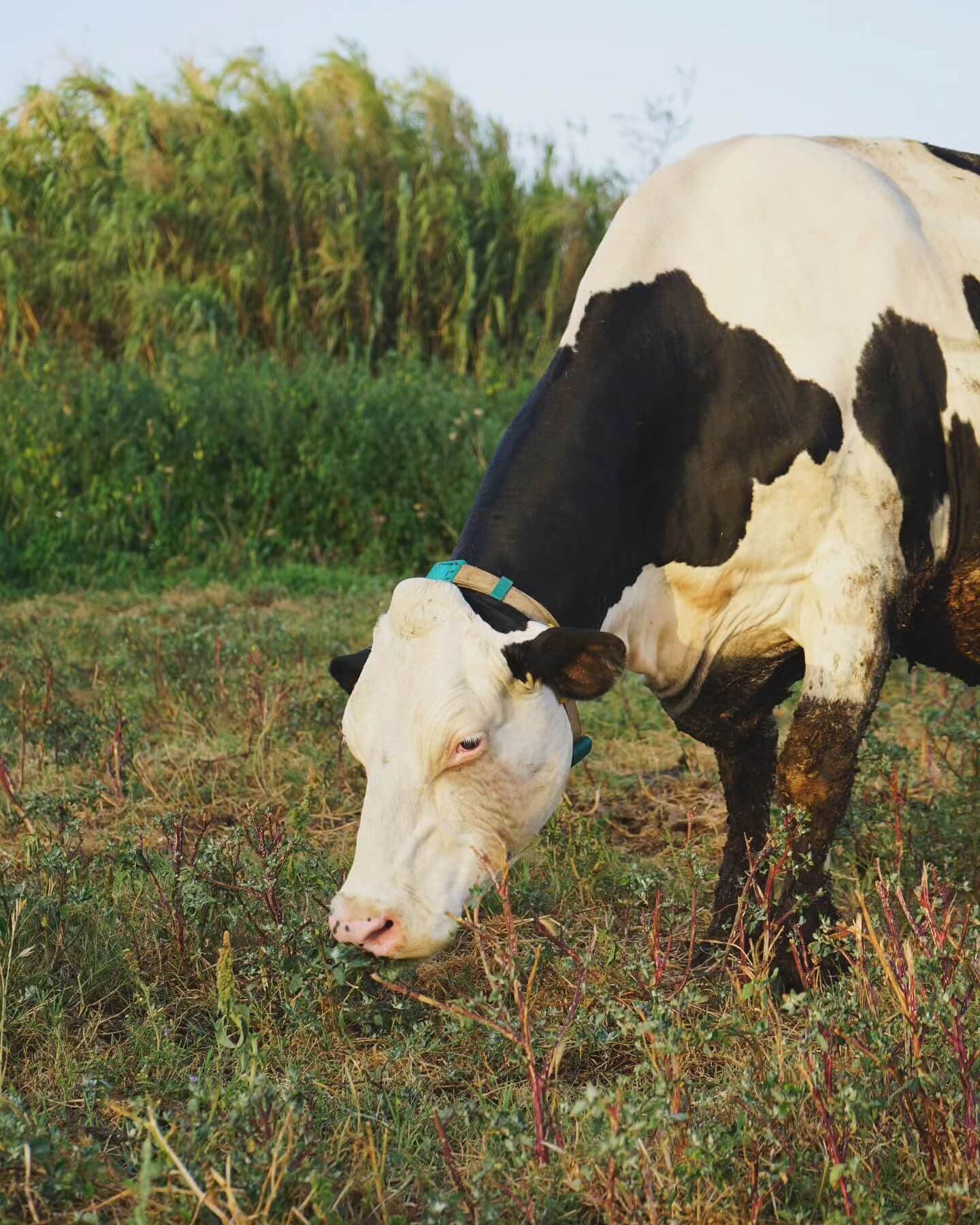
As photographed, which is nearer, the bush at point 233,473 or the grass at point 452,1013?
the grass at point 452,1013

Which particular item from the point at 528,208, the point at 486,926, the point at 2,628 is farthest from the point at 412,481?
the point at 486,926

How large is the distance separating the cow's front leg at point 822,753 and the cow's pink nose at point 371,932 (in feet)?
3.20

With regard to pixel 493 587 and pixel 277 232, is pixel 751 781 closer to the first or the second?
pixel 493 587

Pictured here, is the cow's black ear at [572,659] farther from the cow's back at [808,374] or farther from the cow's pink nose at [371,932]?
the cow's pink nose at [371,932]

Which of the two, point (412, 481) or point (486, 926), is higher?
point (486, 926)

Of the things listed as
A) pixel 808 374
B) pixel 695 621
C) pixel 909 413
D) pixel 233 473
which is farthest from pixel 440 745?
pixel 233 473

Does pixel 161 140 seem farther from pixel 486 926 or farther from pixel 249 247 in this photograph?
pixel 486 926

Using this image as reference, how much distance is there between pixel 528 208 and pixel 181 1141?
10.4 metres

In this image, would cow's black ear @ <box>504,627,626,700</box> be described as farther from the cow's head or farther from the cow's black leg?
the cow's black leg

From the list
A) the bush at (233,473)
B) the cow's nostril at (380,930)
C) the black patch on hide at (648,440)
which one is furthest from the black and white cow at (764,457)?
the bush at (233,473)

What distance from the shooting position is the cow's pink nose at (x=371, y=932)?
2803mm

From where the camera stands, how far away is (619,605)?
3.42m

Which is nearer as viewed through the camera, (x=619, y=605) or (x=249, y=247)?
(x=619, y=605)

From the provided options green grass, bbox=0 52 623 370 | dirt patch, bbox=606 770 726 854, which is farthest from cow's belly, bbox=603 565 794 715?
green grass, bbox=0 52 623 370
